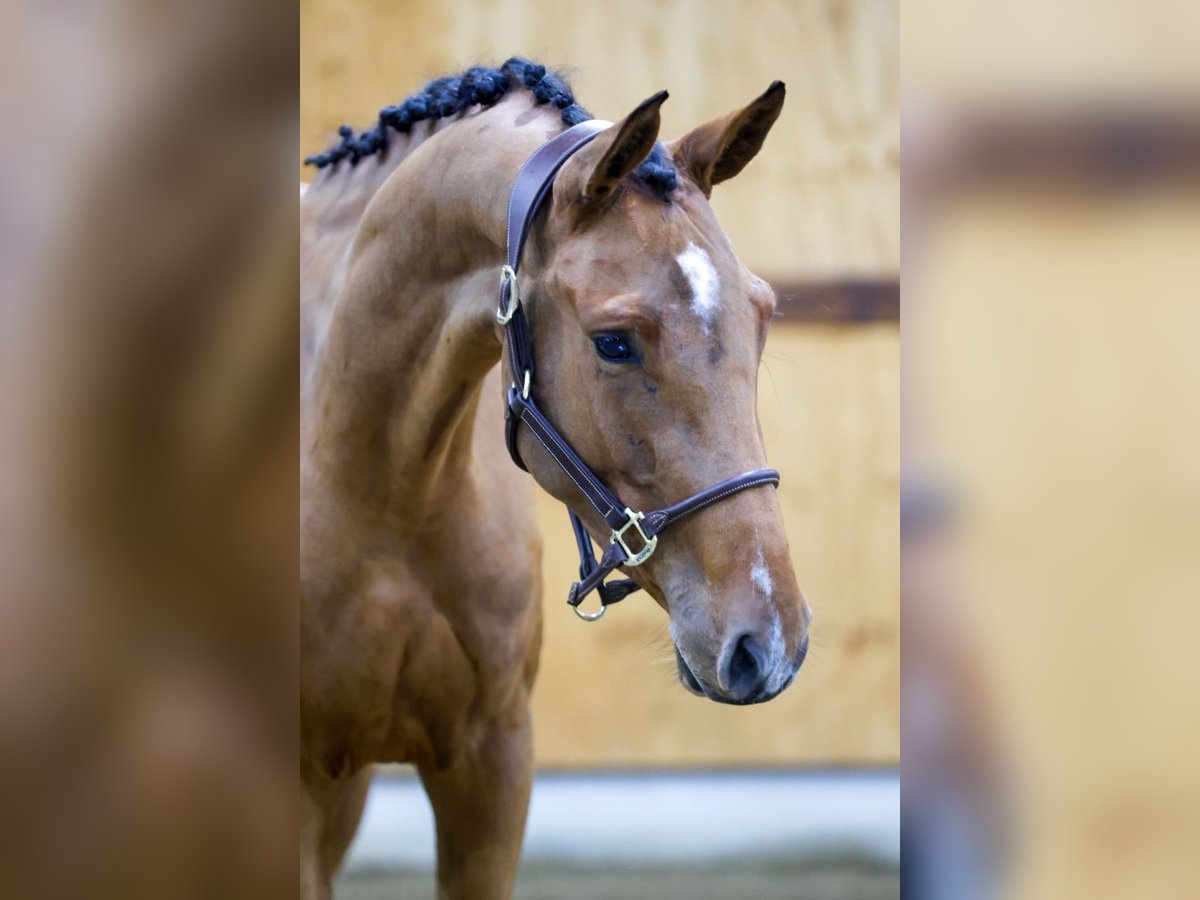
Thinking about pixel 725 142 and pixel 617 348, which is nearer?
pixel 617 348

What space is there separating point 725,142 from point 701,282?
0.77 feet

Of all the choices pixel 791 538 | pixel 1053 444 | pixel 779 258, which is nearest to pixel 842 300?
pixel 779 258

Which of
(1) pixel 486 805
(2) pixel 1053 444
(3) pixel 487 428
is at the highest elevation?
(2) pixel 1053 444

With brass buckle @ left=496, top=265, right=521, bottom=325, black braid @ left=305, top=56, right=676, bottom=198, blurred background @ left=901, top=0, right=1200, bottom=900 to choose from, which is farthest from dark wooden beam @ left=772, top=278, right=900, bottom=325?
blurred background @ left=901, top=0, right=1200, bottom=900

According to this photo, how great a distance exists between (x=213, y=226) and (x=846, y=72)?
111 inches

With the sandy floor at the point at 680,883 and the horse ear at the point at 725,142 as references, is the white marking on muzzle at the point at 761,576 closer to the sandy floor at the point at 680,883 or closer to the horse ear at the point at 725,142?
the horse ear at the point at 725,142

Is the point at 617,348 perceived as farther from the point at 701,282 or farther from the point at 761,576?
the point at 761,576

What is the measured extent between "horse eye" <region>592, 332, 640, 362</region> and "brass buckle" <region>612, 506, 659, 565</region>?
16 centimetres

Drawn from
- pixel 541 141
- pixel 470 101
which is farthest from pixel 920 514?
pixel 470 101

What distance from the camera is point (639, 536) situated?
1288mm

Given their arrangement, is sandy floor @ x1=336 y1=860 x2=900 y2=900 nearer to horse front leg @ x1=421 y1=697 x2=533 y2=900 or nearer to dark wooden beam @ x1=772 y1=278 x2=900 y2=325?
horse front leg @ x1=421 y1=697 x2=533 y2=900

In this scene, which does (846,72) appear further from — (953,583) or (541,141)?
(953,583)

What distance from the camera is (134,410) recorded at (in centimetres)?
42

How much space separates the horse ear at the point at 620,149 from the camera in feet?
4.05
